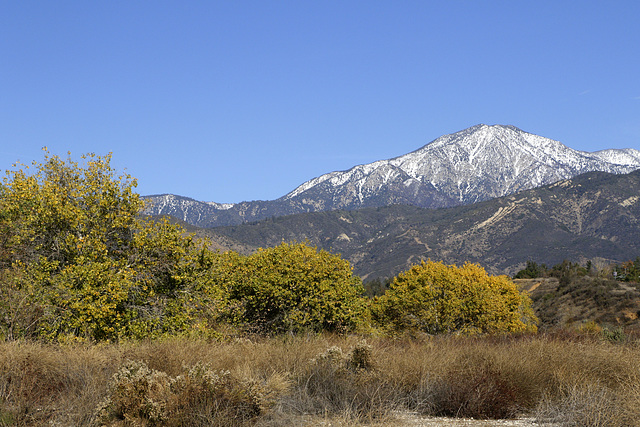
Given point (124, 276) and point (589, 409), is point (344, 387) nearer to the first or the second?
point (589, 409)

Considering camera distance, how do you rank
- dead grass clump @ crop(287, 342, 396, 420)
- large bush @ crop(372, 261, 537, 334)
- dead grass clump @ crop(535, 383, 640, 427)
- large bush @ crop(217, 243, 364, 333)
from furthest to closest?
1. large bush @ crop(372, 261, 537, 334)
2. large bush @ crop(217, 243, 364, 333)
3. dead grass clump @ crop(287, 342, 396, 420)
4. dead grass clump @ crop(535, 383, 640, 427)

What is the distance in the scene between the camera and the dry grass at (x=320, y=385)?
7.61m

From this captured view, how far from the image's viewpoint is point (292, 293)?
1795cm

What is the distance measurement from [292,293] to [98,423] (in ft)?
35.0

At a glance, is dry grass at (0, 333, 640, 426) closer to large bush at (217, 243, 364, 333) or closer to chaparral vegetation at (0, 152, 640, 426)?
chaparral vegetation at (0, 152, 640, 426)

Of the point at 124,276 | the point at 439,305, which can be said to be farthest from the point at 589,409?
the point at 439,305

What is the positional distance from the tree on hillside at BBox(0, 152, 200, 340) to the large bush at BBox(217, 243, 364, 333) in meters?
2.62

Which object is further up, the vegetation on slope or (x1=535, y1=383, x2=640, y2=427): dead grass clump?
the vegetation on slope

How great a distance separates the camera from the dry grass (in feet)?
25.0

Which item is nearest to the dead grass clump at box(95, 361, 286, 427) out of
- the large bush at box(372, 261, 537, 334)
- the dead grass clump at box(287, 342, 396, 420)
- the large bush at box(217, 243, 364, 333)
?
the dead grass clump at box(287, 342, 396, 420)

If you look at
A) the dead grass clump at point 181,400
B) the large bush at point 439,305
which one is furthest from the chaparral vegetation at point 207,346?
the large bush at point 439,305

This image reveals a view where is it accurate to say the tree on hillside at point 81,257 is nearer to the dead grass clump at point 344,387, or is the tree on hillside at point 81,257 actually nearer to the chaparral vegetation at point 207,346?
the chaparral vegetation at point 207,346

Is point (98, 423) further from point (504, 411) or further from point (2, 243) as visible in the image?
point (2, 243)

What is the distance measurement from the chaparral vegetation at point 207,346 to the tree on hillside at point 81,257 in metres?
0.05
